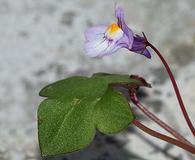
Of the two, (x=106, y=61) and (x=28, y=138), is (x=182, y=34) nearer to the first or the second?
(x=106, y=61)

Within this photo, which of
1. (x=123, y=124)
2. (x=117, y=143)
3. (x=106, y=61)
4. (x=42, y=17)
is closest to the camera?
(x=123, y=124)

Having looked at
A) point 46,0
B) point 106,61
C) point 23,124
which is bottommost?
point 23,124

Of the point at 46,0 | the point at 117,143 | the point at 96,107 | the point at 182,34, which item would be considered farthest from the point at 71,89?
the point at 46,0

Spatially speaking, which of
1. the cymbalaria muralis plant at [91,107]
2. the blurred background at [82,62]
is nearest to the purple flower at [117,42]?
the cymbalaria muralis plant at [91,107]

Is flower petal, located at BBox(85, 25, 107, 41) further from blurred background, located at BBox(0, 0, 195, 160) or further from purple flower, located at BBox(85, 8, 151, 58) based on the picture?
blurred background, located at BBox(0, 0, 195, 160)

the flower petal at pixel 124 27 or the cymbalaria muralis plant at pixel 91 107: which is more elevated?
the flower petal at pixel 124 27

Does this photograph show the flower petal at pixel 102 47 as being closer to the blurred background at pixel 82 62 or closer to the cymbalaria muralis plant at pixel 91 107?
the cymbalaria muralis plant at pixel 91 107

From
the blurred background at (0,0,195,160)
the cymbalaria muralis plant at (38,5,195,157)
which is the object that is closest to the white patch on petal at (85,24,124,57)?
the cymbalaria muralis plant at (38,5,195,157)
